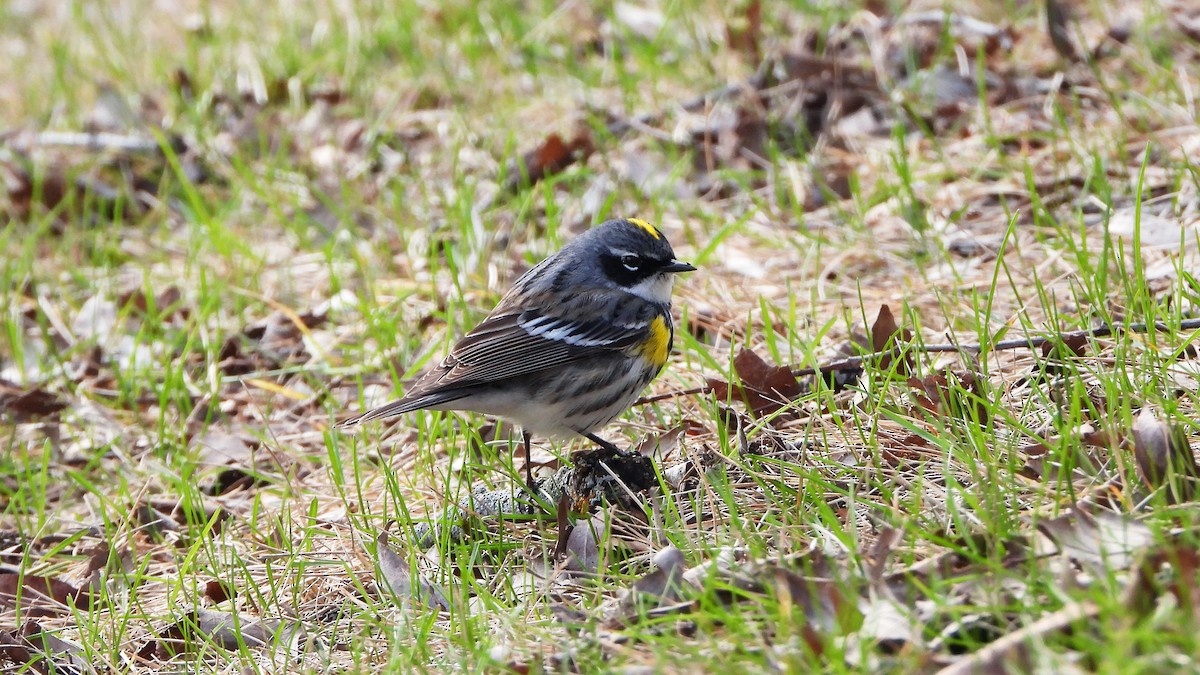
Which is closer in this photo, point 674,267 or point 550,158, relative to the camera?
point 674,267

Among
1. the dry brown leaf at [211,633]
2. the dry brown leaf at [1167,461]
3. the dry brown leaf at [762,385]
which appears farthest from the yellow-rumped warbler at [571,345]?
the dry brown leaf at [1167,461]

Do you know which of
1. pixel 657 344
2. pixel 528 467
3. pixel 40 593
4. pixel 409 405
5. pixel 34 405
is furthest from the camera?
pixel 34 405

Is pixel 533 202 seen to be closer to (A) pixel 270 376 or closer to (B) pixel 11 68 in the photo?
(A) pixel 270 376

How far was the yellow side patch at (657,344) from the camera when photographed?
196 inches

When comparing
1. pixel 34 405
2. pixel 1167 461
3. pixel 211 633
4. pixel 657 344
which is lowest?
pixel 34 405

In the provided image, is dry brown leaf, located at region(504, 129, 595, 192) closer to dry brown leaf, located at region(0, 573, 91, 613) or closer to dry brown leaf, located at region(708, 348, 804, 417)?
dry brown leaf, located at region(708, 348, 804, 417)

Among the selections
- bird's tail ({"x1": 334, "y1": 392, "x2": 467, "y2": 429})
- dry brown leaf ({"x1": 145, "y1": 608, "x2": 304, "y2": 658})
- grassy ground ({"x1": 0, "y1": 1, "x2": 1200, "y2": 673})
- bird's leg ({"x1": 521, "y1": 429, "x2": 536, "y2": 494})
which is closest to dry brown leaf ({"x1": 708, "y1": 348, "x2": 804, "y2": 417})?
grassy ground ({"x1": 0, "y1": 1, "x2": 1200, "y2": 673})

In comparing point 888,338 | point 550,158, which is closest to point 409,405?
point 888,338

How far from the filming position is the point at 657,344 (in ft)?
16.4

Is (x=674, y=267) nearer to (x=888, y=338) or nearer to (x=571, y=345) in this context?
(x=571, y=345)

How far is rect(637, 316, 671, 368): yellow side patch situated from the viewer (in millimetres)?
4969

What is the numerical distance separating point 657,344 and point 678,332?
1.46ft

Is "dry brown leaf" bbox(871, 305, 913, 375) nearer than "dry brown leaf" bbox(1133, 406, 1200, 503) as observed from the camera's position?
No

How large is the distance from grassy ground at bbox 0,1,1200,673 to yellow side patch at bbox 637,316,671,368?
6.7 inches
